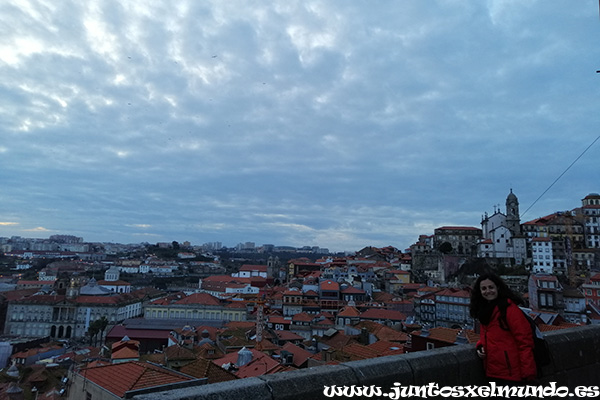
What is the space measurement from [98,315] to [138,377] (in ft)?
175

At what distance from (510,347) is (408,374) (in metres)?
0.80

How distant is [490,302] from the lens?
301 cm

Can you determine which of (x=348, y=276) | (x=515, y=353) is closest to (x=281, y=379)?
(x=515, y=353)

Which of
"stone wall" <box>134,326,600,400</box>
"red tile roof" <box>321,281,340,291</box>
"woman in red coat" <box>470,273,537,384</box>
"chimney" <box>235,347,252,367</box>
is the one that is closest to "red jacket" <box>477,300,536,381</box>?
"woman in red coat" <box>470,273,537,384</box>

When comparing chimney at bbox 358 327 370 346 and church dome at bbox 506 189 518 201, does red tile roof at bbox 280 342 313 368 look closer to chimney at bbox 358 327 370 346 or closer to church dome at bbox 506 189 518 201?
chimney at bbox 358 327 370 346

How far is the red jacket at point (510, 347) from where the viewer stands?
9.04 ft

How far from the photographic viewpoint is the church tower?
65.9 m

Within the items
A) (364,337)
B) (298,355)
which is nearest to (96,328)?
(298,355)

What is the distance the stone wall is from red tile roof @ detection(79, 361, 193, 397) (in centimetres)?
826

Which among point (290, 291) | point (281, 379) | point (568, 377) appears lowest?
point (290, 291)

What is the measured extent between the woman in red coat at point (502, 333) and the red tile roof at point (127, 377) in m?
8.61

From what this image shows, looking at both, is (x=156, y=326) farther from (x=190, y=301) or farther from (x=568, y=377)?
(x=568, y=377)

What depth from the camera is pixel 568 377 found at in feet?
12.7

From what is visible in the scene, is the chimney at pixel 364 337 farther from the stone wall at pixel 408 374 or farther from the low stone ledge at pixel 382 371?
the low stone ledge at pixel 382 371
